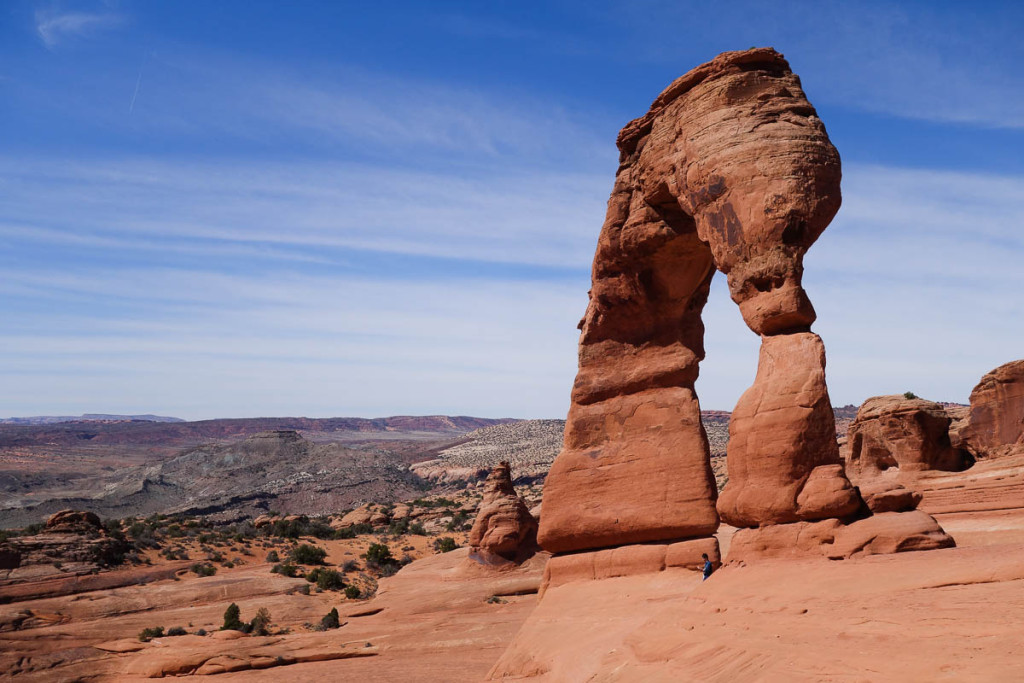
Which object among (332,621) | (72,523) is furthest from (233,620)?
(72,523)

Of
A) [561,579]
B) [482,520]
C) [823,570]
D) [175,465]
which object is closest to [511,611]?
[482,520]

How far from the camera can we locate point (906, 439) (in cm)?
2456

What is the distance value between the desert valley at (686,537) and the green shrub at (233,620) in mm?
91

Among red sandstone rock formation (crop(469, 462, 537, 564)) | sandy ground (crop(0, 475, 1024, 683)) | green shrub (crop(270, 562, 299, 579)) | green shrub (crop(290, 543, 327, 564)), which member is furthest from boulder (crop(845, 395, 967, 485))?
green shrub (crop(290, 543, 327, 564))

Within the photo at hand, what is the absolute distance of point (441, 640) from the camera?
1845cm

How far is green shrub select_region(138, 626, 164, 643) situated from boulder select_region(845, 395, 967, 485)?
20.4 metres

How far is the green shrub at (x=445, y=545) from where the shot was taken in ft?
113

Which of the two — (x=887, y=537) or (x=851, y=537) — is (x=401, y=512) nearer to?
(x=851, y=537)

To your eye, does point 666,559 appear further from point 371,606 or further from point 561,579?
point 371,606

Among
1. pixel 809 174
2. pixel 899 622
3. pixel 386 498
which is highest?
pixel 809 174

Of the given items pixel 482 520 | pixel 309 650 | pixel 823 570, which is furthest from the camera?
pixel 482 520

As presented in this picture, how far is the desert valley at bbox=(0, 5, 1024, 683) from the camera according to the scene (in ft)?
21.7

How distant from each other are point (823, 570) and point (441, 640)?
42.2 ft

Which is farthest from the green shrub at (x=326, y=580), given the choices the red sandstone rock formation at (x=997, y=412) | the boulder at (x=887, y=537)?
the boulder at (x=887, y=537)
